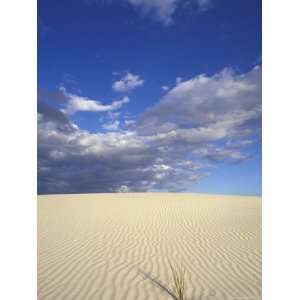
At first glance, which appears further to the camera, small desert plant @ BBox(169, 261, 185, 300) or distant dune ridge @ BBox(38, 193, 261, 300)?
distant dune ridge @ BBox(38, 193, 261, 300)

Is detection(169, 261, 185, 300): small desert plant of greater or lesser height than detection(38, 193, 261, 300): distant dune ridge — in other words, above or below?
above

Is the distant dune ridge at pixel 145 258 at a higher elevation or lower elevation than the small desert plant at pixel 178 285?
lower

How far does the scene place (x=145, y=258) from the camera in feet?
27.4

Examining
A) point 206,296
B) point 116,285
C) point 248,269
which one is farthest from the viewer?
point 248,269

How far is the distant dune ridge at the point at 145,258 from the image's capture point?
6102 millimetres

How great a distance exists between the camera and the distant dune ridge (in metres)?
6.10

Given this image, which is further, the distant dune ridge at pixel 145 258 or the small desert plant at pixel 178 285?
the distant dune ridge at pixel 145 258

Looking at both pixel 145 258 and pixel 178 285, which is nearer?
pixel 178 285
